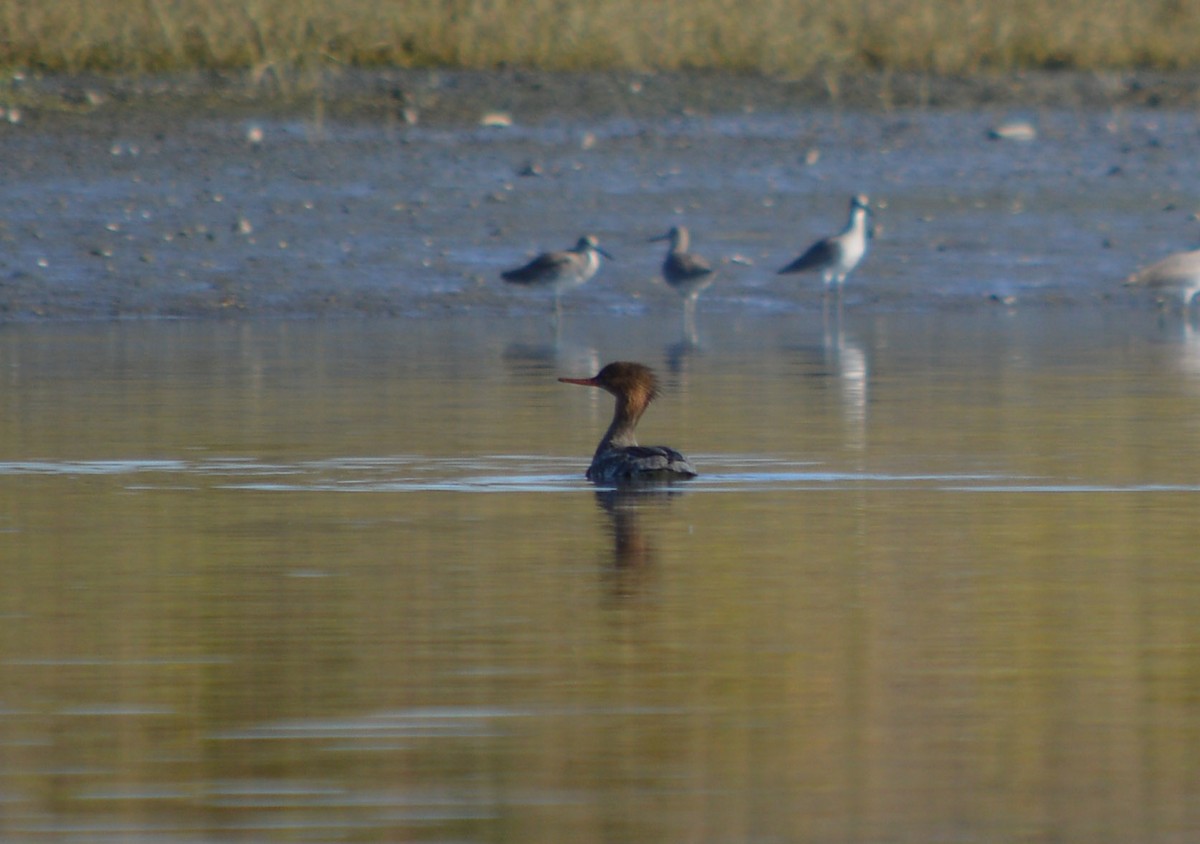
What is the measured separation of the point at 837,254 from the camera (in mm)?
19109

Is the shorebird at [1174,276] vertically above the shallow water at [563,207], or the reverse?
the shallow water at [563,207]

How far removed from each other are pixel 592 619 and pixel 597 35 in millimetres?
18222

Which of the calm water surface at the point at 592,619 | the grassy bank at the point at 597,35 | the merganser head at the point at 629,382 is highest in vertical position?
the grassy bank at the point at 597,35

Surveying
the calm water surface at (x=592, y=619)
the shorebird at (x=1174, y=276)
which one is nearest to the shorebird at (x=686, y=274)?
the shorebird at (x=1174, y=276)

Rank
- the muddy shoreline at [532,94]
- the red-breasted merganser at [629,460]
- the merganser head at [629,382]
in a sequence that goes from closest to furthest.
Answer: the red-breasted merganser at [629,460]
the merganser head at [629,382]
the muddy shoreline at [532,94]

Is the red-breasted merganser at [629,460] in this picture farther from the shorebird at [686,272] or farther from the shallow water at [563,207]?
the shallow water at [563,207]

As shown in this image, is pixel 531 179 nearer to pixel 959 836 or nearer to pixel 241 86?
pixel 241 86

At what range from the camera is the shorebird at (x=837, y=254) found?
19.1 m

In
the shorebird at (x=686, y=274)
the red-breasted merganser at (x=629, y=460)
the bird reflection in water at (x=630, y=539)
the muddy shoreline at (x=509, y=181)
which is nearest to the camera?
the bird reflection in water at (x=630, y=539)

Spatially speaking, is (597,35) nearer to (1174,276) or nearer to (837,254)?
(837,254)

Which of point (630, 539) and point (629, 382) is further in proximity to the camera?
point (629, 382)

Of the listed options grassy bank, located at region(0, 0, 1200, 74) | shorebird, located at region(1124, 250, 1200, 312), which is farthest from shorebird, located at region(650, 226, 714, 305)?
grassy bank, located at region(0, 0, 1200, 74)

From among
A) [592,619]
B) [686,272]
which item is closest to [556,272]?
[686,272]

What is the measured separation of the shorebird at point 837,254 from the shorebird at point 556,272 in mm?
1420
